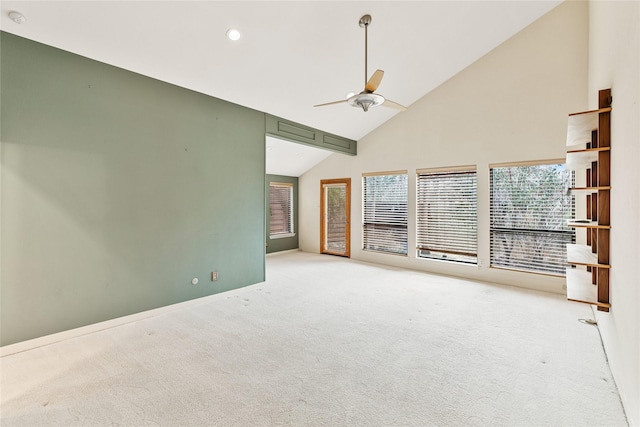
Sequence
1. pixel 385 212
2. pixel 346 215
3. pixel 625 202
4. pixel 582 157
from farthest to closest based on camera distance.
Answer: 1. pixel 346 215
2. pixel 385 212
3. pixel 582 157
4. pixel 625 202

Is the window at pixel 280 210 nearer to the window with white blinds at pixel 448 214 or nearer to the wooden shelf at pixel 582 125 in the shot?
the window with white blinds at pixel 448 214

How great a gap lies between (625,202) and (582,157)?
3.05ft

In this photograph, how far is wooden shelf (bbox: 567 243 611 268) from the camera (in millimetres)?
2176

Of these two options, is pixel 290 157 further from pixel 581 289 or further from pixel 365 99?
pixel 581 289

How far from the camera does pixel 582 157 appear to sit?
2525mm

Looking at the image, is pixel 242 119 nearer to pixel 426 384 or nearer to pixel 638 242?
pixel 426 384

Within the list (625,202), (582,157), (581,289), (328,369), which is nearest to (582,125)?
(582,157)

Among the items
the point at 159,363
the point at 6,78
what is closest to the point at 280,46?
the point at 6,78

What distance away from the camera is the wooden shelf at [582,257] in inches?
85.7

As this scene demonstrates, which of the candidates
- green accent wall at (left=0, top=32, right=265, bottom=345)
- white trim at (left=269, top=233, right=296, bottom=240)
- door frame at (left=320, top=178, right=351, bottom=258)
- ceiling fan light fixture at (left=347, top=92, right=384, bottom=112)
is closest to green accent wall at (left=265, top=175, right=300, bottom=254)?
white trim at (left=269, top=233, right=296, bottom=240)

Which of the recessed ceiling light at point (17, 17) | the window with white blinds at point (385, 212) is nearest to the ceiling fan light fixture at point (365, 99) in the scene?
the recessed ceiling light at point (17, 17)

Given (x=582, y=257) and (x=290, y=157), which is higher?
(x=290, y=157)

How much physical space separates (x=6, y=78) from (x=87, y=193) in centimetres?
115

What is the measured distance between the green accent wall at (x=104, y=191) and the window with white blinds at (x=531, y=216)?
4325 mm
